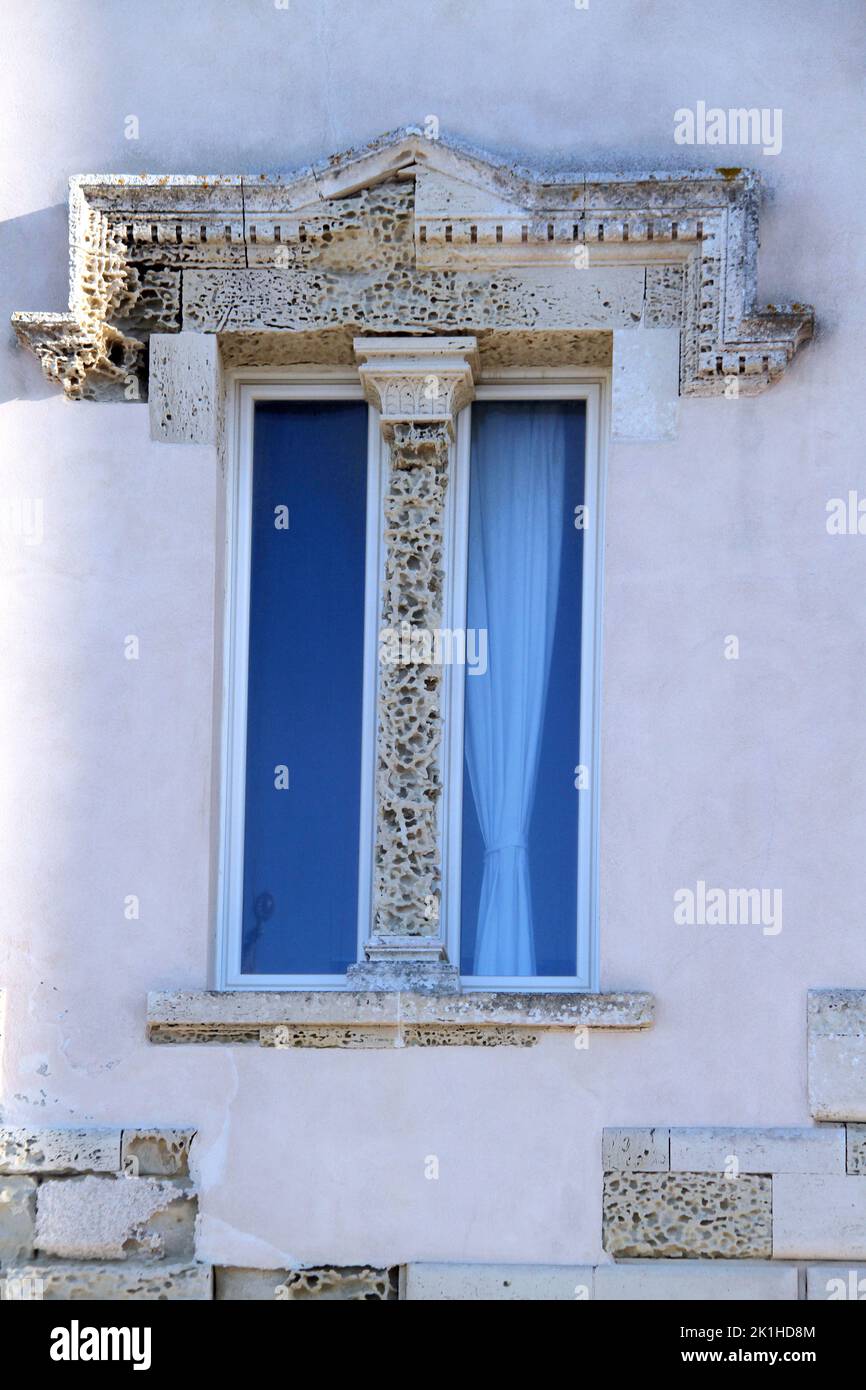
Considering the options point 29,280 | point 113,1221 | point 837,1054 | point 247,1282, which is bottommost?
point 247,1282

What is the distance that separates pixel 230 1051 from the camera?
6434mm

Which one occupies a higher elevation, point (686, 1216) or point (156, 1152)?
point (156, 1152)

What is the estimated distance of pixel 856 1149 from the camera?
6328 millimetres

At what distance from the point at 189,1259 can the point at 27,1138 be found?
1.86 feet

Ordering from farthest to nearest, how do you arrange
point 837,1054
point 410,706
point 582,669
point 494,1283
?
point 582,669
point 410,706
point 837,1054
point 494,1283

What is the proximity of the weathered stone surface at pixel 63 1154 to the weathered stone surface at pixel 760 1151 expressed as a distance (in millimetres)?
1573

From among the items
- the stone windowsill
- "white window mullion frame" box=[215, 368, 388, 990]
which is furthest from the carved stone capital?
the stone windowsill

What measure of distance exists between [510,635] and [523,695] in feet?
0.64

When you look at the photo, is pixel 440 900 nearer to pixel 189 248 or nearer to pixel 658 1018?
pixel 658 1018

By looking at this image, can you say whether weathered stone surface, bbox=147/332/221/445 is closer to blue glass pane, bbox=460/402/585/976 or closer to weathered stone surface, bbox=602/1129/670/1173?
blue glass pane, bbox=460/402/585/976

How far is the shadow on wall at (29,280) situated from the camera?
271 inches

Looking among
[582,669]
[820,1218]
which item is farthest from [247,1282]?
[582,669]

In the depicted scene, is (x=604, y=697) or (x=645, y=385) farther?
(x=645, y=385)

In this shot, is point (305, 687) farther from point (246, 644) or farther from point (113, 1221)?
point (113, 1221)
